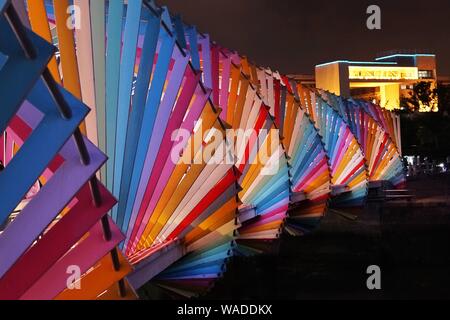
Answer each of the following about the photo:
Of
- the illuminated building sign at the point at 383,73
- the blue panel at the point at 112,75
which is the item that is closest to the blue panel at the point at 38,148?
the blue panel at the point at 112,75

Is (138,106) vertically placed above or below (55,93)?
above

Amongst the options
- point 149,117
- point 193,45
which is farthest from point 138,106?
point 193,45

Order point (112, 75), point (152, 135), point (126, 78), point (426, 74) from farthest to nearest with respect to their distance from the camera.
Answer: point (426, 74), point (152, 135), point (126, 78), point (112, 75)

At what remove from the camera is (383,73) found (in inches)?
4830

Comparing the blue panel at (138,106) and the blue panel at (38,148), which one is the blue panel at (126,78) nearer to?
the blue panel at (138,106)

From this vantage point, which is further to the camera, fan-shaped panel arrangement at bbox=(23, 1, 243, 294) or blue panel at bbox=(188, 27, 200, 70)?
blue panel at bbox=(188, 27, 200, 70)

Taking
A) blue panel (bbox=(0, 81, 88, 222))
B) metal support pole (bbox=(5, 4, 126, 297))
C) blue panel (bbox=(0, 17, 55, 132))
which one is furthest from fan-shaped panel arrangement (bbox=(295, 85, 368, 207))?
blue panel (bbox=(0, 17, 55, 132))

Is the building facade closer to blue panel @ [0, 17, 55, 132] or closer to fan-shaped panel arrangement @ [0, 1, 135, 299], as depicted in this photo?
fan-shaped panel arrangement @ [0, 1, 135, 299]

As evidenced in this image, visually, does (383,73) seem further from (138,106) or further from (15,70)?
(15,70)

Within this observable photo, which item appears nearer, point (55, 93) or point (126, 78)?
point (55, 93)

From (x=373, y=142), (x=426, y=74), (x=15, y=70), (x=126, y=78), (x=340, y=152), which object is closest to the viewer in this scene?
(x=15, y=70)

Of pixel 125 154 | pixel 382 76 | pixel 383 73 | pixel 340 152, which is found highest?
pixel 383 73

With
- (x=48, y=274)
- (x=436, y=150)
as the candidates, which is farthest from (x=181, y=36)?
(x=436, y=150)

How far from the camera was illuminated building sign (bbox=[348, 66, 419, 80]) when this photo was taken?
118562 millimetres
